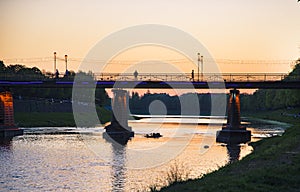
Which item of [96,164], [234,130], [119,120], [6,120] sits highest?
[6,120]

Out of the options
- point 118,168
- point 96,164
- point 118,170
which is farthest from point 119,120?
point 118,170

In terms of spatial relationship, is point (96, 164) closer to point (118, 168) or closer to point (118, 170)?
point (118, 168)

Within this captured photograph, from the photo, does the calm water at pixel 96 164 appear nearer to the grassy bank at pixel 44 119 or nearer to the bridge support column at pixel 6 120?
the bridge support column at pixel 6 120

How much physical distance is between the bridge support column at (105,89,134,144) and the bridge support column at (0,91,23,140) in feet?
62.2

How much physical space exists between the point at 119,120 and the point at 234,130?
86.2 ft

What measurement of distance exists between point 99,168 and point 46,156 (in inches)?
518

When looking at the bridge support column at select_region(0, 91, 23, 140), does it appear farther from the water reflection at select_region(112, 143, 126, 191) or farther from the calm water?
the water reflection at select_region(112, 143, 126, 191)

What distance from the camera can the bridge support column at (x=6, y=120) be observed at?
9312cm

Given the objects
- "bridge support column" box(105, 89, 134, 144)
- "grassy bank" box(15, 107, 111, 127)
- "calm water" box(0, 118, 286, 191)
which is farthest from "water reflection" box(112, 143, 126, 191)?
"grassy bank" box(15, 107, 111, 127)

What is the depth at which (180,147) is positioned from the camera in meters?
72.8

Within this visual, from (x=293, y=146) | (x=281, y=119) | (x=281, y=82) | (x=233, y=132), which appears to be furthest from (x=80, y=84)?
(x=281, y=119)

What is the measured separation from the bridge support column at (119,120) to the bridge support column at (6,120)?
19.0 m

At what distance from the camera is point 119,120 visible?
10212 centimetres

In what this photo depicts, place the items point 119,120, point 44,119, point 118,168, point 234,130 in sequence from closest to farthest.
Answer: point 118,168, point 234,130, point 119,120, point 44,119
